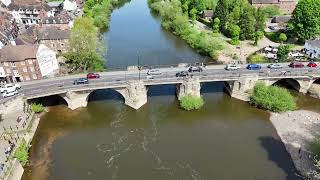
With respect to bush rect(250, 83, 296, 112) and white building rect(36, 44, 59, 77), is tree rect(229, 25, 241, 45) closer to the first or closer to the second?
bush rect(250, 83, 296, 112)

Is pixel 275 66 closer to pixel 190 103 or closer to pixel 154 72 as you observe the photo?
pixel 190 103

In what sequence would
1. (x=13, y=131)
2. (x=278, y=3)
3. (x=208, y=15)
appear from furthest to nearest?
(x=278, y=3)
(x=208, y=15)
(x=13, y=131)

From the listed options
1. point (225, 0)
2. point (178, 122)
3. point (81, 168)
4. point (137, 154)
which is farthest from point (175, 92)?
point (225, 0)

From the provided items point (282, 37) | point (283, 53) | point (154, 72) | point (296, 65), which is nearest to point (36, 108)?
point (154, 72)

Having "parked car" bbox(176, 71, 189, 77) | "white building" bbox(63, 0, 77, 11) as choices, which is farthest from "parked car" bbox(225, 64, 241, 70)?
"white building" bbox(63, 0, 77, 11)

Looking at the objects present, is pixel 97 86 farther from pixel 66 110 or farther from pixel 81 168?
pixel 81 168

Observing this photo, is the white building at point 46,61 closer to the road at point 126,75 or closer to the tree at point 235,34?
the road at point 126,75
